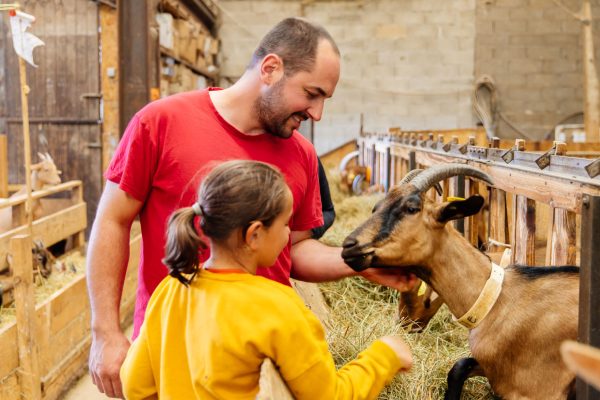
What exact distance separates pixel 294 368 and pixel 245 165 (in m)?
0.54

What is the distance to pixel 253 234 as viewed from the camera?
6.16 feet

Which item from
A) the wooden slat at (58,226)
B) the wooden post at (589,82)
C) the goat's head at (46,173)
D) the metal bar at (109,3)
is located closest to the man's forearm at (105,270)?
the wooden slat at (58,226)

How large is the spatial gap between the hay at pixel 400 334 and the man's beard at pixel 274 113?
116 centimetres

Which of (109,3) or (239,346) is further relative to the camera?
(109,3)

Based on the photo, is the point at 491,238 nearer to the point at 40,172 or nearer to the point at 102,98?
the point at 40,172

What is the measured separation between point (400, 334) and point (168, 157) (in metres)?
1.63

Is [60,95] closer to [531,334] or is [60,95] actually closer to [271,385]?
[531,334]

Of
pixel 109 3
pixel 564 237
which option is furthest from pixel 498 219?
pixel 109 3

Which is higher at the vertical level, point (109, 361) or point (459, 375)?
point (109, 361)

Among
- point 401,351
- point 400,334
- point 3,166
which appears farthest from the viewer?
point 3,166

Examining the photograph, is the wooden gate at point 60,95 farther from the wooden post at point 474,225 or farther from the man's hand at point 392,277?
the man's hand at point 392,277

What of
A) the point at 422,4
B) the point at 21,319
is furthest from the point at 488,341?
the point at 422,4

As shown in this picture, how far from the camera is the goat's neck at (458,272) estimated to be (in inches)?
116

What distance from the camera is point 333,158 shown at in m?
14.6
